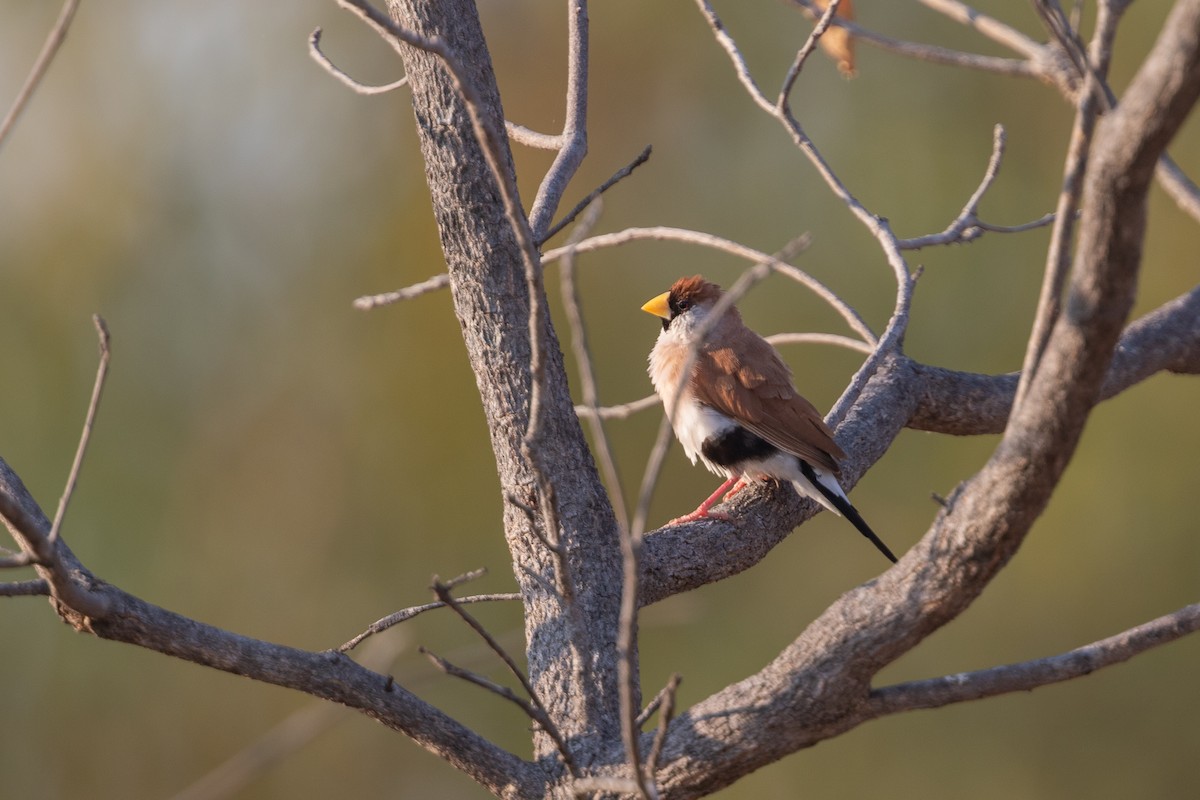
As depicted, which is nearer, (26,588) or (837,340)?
(26,588)

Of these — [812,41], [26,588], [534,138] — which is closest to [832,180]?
[812,41]

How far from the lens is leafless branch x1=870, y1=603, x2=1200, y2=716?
1.60m

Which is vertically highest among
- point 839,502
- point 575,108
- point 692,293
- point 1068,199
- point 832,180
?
point 692,293

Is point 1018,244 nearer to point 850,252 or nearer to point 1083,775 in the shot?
point 850,252

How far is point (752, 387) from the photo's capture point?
3.28m

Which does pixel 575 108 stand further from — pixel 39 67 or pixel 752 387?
pixel 39 67

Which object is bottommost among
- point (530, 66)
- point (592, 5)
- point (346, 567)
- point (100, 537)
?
point (346, 567)

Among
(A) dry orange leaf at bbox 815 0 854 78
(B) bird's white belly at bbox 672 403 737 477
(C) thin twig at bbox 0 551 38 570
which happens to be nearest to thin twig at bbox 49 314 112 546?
(C) thin twig at bbox 0 551 38 570

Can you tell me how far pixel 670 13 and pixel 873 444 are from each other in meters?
6.24

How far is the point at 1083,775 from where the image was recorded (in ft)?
23.3

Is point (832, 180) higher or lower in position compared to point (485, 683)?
higher

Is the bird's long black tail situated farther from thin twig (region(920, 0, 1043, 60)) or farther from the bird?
thin twig (region(920, 0, 1043, 60))

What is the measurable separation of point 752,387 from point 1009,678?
67.8 inches

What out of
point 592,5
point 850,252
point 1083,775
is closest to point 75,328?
point 592,5
